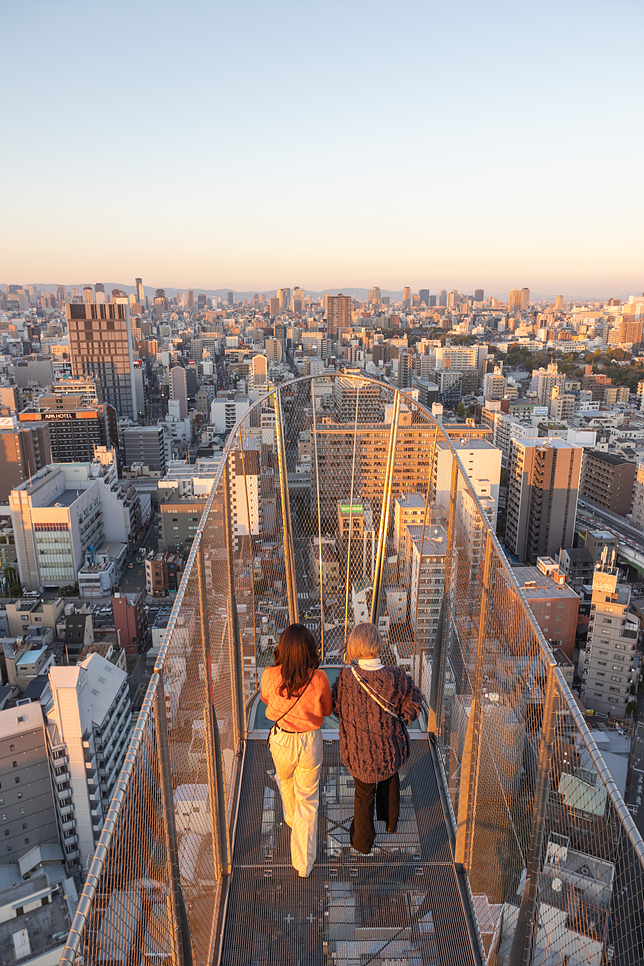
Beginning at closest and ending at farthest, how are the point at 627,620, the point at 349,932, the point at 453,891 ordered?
the point at 349,932 → the point at 453,891 → the point at 627,620

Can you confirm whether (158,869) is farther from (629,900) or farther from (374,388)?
(374,388)

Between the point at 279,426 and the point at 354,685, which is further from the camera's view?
the point at 279,426

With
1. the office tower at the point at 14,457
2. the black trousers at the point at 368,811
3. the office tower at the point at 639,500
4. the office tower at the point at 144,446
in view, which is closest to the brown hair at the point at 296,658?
the black trousers at the point at 368,811

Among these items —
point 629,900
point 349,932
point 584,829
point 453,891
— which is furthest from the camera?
point 453,891

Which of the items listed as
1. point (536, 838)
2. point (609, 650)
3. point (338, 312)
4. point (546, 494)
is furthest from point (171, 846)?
point (338, 312)

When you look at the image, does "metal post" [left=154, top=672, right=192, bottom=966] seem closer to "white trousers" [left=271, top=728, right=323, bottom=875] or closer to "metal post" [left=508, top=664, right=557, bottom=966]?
"white trousers" [left=271, top=728, right=323, bottom=875]

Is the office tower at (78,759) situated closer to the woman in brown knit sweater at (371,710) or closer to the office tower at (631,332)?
the woman in brown knit sweater at (371,710)

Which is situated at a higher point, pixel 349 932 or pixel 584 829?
pixel 584 829

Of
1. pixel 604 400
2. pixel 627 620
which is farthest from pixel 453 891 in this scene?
pixel 604 400

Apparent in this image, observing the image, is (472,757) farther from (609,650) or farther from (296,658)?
(609,650)
